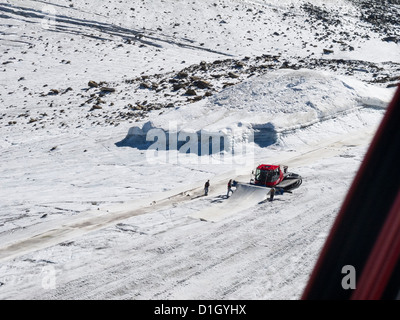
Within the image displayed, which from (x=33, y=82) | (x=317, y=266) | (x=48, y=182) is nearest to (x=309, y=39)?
(x=33, y=82)

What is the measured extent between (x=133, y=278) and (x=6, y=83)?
38.1m

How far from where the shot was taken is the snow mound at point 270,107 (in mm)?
28688

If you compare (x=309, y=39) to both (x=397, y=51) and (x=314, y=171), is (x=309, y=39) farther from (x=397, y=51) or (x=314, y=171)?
(x=314, y=171)

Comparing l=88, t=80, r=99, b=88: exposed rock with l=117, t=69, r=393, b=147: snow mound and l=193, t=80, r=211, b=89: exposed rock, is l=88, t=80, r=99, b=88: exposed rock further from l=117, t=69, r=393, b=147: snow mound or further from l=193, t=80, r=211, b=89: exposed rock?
l=117, t=69, r=393, b=147: snow mound

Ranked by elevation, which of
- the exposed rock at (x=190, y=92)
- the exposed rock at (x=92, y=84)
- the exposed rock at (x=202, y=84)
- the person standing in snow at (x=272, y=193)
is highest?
the exposed rock at (x=202, y=84)

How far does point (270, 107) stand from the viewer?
101 feet

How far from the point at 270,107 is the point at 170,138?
7.10 metres

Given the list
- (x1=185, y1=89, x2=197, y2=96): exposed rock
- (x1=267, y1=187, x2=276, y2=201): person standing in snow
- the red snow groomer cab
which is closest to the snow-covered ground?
(x1=185, y1=89, x2=197, y2=96): exposed rock

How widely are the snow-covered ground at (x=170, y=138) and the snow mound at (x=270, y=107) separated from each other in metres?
0.13

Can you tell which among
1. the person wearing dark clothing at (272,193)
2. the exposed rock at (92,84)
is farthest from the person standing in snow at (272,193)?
the exposed rock at (92,84)

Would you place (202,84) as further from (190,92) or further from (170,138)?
(170,138)

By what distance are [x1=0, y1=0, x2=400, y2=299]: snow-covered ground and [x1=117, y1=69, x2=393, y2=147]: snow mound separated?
13 centimetres

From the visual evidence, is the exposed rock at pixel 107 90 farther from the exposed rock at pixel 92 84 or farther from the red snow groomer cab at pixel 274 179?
the red snow groomer cab at pixel 274 179

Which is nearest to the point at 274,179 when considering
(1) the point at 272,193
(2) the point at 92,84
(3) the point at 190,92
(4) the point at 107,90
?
(1) the point at 272,193
